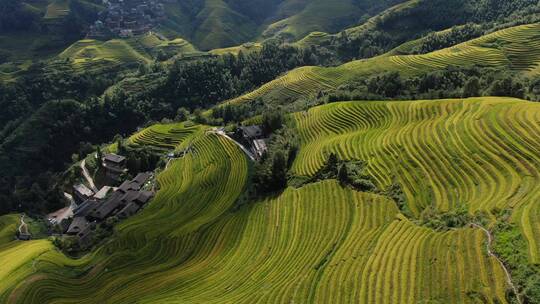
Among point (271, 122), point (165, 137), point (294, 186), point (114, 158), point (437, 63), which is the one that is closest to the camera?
point (294, 186)

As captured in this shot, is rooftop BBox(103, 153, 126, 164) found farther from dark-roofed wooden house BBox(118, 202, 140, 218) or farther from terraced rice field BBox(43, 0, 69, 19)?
terraced rice field BBox(43, 0, 69, 19)

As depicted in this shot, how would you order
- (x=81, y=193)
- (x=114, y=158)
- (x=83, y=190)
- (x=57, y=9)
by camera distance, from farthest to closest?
1. (x=57, y=9)
2. (x=114, y=158)
3. (x=83, y=190)
4. (x=81, y=193)

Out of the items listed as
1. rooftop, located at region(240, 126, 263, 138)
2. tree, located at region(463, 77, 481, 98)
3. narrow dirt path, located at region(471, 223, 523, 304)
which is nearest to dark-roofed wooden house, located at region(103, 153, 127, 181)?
rooftop, located at region(240, 126, 263, 138)

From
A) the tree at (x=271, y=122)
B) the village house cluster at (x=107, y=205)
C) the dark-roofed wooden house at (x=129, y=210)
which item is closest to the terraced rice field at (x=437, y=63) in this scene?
the tree at (x=271, y=122)

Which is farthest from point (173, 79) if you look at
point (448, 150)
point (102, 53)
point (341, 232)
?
point (341, 232)

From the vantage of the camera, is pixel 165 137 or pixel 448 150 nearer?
pixel 448 150

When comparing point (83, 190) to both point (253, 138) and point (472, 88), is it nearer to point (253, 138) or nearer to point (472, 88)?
point (253, 138)

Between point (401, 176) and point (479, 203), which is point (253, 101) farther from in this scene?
point (479, 203)
